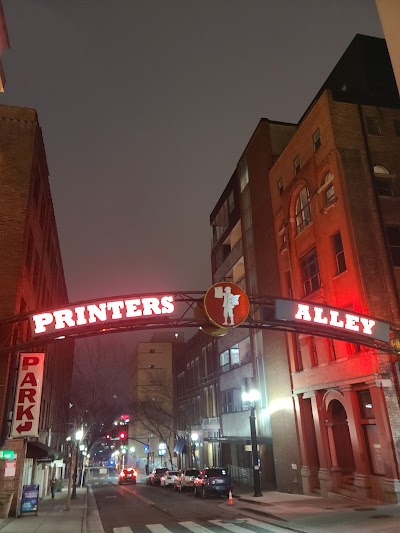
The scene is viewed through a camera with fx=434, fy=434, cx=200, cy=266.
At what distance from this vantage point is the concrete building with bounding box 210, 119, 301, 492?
27.6 metres

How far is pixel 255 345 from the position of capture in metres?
34.0

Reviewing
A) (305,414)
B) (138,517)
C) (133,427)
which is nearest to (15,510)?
(138,517)

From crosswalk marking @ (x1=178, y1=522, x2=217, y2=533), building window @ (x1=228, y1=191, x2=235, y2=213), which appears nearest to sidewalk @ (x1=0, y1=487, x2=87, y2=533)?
crosswalk marking @ (x1=178, y1=522, x2=217, y2=533)

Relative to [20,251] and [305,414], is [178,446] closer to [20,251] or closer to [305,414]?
[305,414]

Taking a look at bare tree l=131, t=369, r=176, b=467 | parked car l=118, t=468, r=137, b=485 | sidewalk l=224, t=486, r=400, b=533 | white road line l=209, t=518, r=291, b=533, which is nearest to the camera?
sidewalk l=224, t=486, r=400, b=533

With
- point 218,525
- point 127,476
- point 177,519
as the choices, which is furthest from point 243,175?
point 127,476

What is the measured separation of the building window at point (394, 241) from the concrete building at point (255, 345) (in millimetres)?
7073

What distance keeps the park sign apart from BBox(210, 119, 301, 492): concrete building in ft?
42.3

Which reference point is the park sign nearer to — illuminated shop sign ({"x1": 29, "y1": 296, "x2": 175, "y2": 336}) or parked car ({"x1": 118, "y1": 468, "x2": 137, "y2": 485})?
illuminated shop sign ({"x1": 29, "y1": 296, "x2": 175, "y2": 336})

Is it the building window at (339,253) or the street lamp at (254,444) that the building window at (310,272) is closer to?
the building window at (339,253)

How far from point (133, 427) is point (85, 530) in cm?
7914

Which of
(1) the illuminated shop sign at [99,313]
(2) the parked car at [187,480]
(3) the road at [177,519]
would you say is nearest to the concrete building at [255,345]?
(2) the parked car at [187,480]

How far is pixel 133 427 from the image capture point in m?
90.2

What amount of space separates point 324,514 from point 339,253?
12159mm
